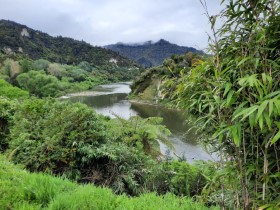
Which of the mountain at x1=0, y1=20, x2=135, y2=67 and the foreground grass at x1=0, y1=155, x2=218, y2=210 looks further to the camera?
the mountain at x1=0, y1=20, x2=135, y2=67

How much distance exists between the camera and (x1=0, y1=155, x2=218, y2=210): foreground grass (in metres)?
3.31

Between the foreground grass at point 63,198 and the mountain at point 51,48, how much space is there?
12799 cm

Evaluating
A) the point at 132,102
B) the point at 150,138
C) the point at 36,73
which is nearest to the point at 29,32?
the point at 36,73

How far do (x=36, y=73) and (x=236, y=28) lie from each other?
67812 millimetres

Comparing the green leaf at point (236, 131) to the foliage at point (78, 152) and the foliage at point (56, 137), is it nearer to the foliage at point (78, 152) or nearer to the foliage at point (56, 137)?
the foliage at point (78, 152)

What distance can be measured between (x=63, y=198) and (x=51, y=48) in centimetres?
16441

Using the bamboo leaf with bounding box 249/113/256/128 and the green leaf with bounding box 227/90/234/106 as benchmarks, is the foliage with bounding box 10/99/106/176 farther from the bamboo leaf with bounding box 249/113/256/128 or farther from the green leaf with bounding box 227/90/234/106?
the bamboo leaf with bounding box 249/113/256/128

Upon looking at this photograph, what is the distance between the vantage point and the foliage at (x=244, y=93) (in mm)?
2150

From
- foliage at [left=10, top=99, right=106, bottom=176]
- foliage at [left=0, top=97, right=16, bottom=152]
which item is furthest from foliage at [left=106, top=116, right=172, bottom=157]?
foliage at [left=0, top=97, right=16, bottom=152]

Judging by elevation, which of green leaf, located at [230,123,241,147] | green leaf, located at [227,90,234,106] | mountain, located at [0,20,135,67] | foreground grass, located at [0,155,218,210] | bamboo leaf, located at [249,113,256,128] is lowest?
foreground grass, located at [0,155,218,210]

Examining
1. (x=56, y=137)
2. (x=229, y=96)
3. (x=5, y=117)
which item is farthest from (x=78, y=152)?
(x=229, y=96)

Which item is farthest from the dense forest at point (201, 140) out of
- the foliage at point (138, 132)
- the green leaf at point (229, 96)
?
the foliage at point (138, 132)

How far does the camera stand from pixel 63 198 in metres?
3.40

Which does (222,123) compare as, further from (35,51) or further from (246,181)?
(35,51)
